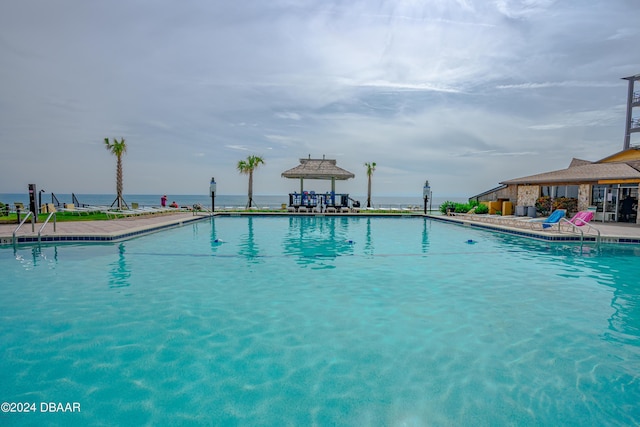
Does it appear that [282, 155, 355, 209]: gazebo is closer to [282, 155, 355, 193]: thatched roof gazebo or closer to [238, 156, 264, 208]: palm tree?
[282, 155, 355, 193]: thatched roof gazebo

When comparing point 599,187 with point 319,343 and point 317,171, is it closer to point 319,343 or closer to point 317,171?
point 317,171

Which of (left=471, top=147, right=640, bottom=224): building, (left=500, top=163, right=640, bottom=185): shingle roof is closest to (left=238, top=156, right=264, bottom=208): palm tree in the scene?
(left=471, top=147, right=640, bottom=224): building

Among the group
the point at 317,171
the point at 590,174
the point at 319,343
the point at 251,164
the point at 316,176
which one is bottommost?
the point at 319,343

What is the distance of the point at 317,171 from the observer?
2195 cm

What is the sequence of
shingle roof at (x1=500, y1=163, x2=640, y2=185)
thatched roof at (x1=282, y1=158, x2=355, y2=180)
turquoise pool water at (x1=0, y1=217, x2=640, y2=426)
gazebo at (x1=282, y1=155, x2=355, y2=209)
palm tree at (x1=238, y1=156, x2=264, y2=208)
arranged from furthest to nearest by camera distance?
1. palm tree at (x1=238, y1=156, x2=264, y2=208)
2. gazebo at (x1=282, y1=155, x2=355, y2=209)
3. thatched roof at (x1=282, y1=158, x2=355, y2=180)
4. shingle roof at (x1=500, y1=163, x2=640, y2=185)
5. turquoise pool water at (x1=0, y1=217, x2=640, y2=426)

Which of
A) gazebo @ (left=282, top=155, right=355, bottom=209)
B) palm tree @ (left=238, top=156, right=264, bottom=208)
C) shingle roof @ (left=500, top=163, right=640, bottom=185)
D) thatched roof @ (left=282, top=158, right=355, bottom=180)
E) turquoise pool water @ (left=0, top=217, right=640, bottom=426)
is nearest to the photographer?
turquoise pool water @ (left=0, top=217, right=640, bottom=426)

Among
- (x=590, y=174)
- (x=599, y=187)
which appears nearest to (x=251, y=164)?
(x=590, y=174)

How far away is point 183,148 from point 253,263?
28.2 meters

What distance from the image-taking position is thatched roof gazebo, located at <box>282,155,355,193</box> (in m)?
21.8

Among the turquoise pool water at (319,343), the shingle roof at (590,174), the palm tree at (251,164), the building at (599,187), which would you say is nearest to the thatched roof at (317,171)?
the palm tree at (251,164)

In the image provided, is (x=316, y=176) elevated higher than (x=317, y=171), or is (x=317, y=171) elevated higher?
(x=317, y=171)

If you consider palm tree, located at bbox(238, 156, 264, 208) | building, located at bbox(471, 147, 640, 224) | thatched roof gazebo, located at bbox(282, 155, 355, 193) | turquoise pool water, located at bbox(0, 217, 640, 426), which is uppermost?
palm tree, located at bbox(238, 156, 264, 208)

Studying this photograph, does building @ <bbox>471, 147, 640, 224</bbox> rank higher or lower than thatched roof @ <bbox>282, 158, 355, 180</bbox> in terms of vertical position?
lower

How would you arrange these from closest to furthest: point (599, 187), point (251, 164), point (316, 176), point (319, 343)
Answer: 1. point (319, 343)
2. point (599, 187)
3. point (316, 176)
4. point (251, 164)
